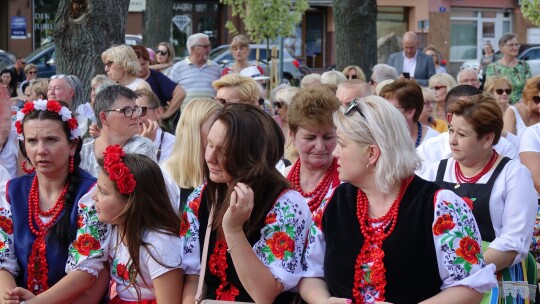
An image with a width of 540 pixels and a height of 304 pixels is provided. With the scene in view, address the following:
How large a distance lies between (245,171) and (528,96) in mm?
4162

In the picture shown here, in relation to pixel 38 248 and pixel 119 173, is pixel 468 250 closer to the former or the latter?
pixel 119 173

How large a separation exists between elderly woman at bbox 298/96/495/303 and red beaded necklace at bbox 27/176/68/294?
145 cm

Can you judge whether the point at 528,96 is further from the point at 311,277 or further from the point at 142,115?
the point at 311,277

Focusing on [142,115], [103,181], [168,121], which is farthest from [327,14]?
[103,181]

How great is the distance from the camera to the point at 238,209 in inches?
148

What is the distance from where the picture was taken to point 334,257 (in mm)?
3873

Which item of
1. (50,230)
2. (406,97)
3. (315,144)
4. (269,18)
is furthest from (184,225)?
(269,18)

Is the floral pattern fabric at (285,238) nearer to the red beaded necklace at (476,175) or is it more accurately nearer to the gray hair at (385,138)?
the gray hair at (385,138)

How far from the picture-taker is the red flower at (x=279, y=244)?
3951 millimetres

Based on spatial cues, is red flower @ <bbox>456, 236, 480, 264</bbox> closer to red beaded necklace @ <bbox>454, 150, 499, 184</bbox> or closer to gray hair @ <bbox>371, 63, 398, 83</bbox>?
red beaded necklace @ <bbox>454, 150, 499, 184</bbox>

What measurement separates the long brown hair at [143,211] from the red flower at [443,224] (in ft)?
4.33

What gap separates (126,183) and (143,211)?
0.58 ft

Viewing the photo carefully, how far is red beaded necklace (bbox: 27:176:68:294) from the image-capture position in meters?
4.57

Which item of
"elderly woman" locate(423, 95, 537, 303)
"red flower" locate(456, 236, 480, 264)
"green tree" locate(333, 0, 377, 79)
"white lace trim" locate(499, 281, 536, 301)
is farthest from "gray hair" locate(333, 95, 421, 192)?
"green tree" locate(333, 0, 377, 79)
